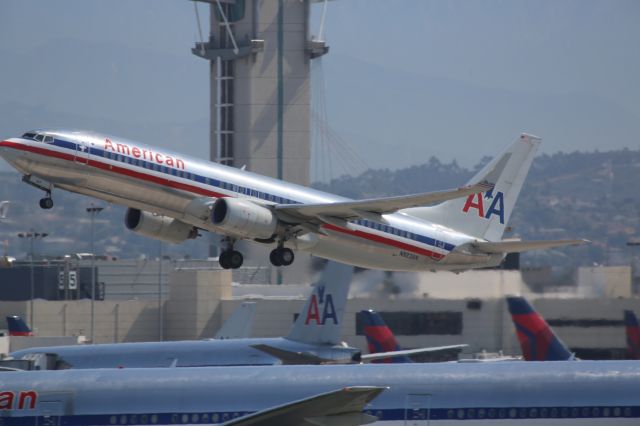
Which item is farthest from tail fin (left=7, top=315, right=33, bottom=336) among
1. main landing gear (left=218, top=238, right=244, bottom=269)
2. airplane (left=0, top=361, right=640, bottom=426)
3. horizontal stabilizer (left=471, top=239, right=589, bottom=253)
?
airplane (left=0, top=361, right=640, bottom=426)

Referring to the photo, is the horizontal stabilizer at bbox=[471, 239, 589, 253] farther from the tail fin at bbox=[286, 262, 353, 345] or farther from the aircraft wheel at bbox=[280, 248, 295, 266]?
the aircraft wheel at bbox=[280, 248, 295, 266]

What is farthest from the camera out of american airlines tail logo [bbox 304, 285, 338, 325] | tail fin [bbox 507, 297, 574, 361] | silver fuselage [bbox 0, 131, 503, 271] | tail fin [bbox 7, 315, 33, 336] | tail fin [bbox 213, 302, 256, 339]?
tail fin [bbox 7, 315, 33, 336]

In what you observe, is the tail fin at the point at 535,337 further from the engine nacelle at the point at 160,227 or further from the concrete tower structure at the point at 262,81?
the concrete tower structure at the point at 262,81

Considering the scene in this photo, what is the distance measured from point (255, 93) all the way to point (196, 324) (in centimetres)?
4144

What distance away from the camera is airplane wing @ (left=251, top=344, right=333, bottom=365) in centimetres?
3888

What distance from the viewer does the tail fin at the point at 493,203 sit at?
49.4m

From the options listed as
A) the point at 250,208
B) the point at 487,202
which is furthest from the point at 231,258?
the point at 487,202

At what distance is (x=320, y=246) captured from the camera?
4459 cm

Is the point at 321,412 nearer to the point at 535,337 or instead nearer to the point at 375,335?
the point at 535,337

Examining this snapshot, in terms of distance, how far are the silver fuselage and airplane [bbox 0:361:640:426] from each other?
1498 centimetres

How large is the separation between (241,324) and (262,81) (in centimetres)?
6373

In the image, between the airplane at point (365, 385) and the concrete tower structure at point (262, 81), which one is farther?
the concrete tower structure at point (262, 81)

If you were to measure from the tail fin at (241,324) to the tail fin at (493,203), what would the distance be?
6.82 meters

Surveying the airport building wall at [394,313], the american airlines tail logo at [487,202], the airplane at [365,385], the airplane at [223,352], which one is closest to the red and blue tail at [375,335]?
the airplane at [223,352]
